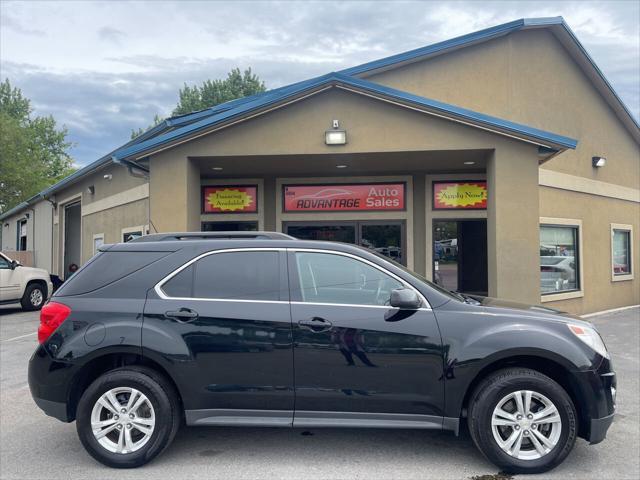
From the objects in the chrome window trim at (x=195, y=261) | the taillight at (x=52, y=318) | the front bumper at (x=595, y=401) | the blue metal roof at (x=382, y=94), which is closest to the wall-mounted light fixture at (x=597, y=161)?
the blue metal roof at (x=382, y=94)

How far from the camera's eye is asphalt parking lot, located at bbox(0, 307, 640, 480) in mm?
3902

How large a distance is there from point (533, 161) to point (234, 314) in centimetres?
637

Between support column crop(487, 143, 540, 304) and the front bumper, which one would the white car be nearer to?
support column crop(487, 143, 540, 304)

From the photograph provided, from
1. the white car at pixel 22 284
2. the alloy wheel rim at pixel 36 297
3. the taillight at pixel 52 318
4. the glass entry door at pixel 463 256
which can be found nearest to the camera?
the taillight at pixel 52 318

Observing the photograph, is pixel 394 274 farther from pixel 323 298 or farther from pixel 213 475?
pixel 213 475

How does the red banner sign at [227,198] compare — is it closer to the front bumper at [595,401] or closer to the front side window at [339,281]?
the front side window at [339,281]

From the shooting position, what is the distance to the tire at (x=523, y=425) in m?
3.88

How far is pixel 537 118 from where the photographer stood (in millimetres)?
12133

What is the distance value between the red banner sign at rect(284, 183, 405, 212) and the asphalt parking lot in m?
6.75

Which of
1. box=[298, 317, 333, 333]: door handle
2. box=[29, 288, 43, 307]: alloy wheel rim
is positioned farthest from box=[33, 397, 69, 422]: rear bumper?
box=[29, 288, 43, 307]: alloy wheel rim

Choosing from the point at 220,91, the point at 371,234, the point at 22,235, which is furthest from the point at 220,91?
the point at 371,234

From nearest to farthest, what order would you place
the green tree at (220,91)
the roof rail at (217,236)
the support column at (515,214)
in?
the roof rail at (217,236)
the support column at (515,214)
the green tree at (220,91)

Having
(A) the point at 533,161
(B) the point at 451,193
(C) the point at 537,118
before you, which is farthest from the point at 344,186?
(C) the point at 537,118

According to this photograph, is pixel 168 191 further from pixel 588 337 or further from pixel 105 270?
pixel 588 337
